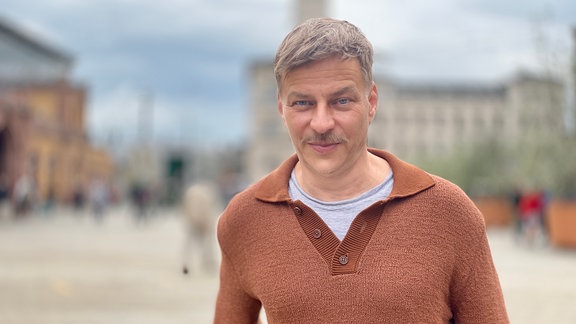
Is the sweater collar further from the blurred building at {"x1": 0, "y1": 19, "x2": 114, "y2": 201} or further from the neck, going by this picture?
the blurred building at {"x1": 0, "y1": 19, "x2": 114, "y2": 201}

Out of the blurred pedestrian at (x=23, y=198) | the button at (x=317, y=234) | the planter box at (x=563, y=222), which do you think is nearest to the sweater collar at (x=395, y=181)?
the button at (x=317, y=234)

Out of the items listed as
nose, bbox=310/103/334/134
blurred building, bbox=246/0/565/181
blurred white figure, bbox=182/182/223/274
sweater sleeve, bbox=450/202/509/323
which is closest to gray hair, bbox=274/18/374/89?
nose, bbox=310/103/334/134

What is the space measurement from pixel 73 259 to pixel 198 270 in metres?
3.30

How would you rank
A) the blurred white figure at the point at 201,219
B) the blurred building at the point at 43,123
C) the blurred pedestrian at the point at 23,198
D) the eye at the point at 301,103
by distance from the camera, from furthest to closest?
the blurred building at the point at 43,123, the blurred pedestrian at the point at 23,198, the blurred white figure at the point at 201,219, the eye at the point at 301,103

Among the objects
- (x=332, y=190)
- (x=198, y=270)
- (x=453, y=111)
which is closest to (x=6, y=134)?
(x=198, y=270)

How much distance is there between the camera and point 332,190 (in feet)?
7.65

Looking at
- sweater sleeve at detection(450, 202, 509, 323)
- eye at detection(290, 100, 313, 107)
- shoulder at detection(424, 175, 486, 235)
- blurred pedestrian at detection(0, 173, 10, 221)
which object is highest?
eye at detection(290, 100, 313, 107)

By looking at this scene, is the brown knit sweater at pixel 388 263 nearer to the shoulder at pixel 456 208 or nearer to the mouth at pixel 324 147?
the shoulder at pixel 456 208

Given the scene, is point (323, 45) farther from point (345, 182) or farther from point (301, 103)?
point (345, 182)

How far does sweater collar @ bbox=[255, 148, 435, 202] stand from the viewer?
2293mm

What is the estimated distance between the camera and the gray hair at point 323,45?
85.4 inches

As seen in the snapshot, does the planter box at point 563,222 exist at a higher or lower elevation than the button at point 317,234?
lower

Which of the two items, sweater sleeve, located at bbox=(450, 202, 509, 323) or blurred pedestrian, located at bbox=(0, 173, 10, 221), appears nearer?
sweater sleeve, located at bbox=(450, 202, 509, 323)

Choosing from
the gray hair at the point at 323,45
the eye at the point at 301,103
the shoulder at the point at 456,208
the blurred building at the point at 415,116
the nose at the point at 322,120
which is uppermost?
the gray hair at the point at 323,45
